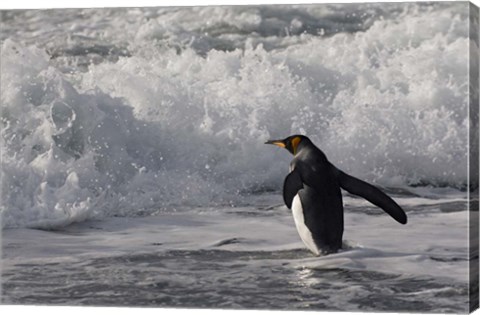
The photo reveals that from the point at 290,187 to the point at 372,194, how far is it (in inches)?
18.1

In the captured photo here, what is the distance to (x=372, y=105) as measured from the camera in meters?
7.81

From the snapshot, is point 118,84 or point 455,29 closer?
point 455,29

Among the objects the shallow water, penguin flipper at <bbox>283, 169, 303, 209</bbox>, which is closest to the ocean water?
the shallow water

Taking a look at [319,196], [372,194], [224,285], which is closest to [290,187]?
[319,196]

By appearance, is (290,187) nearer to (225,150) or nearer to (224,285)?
(225,150)

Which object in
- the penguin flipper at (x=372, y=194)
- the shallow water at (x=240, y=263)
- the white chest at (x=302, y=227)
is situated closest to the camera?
the shallow water at (x=240, y=263)

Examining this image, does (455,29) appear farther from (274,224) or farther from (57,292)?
(57,292)

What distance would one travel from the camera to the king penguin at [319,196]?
777 cm

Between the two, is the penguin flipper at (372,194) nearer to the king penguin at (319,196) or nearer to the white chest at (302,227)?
the king penguin at (319,196)

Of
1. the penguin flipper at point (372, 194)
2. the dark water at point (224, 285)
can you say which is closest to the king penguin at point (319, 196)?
the penguin flipper at point (372, 194)

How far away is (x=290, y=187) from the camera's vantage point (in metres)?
7.81

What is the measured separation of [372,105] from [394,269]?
0.93 meters

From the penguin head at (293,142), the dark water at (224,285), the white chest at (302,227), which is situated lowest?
the dark water at (224,285)

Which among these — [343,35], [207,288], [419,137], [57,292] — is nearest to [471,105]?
[419,137]
